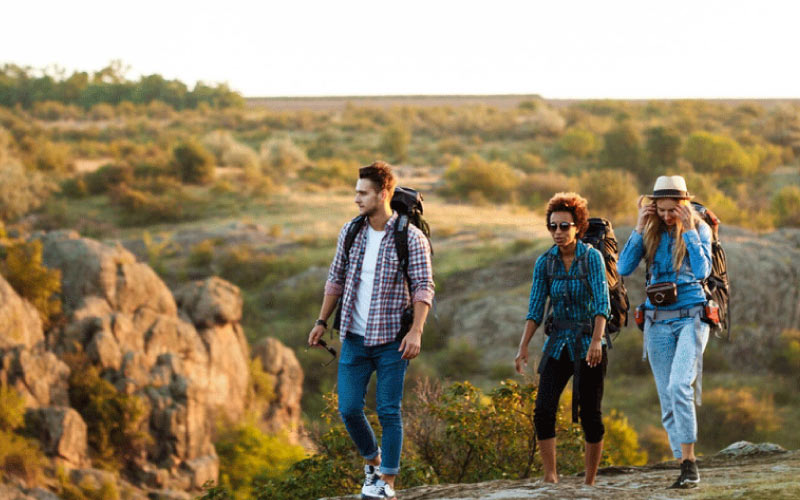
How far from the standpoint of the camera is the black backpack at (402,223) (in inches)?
229

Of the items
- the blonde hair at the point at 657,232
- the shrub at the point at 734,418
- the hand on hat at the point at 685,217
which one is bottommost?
the shrub at the point at 734,418

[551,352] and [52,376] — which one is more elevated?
[551,352]

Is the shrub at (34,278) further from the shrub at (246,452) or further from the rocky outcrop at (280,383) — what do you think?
the rocky outcrop at (280,383)

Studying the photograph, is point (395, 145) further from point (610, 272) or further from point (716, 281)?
point (610, 272)

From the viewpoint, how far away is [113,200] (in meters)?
48.7

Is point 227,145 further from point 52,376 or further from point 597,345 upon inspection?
point 597,345

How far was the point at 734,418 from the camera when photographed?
971 inches

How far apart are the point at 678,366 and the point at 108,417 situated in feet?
53.5

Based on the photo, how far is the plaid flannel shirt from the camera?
226 inches

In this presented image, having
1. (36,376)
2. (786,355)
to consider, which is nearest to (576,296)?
(36,376)

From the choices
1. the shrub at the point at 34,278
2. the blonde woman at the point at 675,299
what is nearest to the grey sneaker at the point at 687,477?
the blonde woman at the point at 675,299

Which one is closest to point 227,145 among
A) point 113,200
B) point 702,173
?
point 113,200

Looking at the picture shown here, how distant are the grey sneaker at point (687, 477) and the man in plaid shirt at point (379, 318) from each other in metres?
1.71

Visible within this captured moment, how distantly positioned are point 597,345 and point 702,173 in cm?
5565
